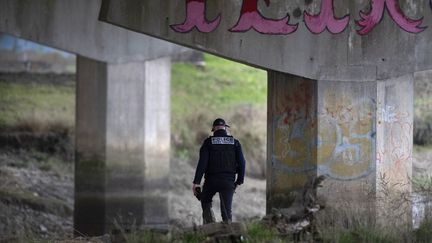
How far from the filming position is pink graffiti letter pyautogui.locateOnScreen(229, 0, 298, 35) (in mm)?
13391

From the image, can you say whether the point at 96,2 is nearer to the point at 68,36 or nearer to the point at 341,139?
the point at 68,36

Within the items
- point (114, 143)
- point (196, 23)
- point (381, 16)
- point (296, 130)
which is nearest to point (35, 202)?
point (114, 143)

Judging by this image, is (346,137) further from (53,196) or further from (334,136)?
(53,196)

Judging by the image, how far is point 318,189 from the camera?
1313 centimetres

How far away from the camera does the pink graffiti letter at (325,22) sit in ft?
44.1

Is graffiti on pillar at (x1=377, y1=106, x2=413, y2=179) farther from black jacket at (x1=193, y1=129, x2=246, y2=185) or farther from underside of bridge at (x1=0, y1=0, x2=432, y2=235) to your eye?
black jacket at (x1=193, y1=129, x2=246, y2=185)

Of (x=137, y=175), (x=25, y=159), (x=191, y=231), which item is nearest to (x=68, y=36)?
(x=137, y=175)

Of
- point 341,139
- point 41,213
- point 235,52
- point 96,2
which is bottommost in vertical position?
point 41,213

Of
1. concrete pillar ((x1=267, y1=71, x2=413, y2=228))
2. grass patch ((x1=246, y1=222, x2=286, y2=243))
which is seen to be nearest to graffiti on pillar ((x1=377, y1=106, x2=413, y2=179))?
concrete pillar ((x1=267, y1=71, x2=413, y2=228))

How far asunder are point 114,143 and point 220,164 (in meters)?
7.83

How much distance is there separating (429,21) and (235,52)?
3.06 metres

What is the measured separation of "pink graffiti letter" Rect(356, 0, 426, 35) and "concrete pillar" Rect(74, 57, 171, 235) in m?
7.60

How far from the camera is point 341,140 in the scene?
13352mm

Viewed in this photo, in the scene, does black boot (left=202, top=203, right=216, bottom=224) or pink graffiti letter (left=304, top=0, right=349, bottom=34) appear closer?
black boot (left=202, top=203, right=216, bottom=224)
